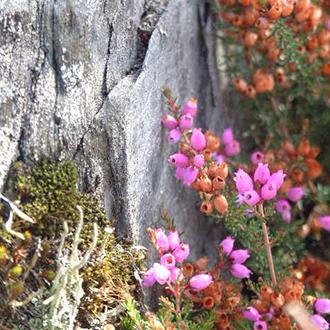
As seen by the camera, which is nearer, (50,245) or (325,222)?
(50,245)

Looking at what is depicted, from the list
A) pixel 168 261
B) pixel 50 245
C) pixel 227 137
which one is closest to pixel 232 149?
pixel 227 137

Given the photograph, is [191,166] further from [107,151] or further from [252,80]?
Result: [252,80]

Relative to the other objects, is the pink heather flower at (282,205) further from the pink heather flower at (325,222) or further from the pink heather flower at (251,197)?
the pink heather flower at (251,197)

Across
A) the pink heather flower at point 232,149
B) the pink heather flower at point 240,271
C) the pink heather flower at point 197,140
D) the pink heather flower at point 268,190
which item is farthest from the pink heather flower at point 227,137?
the pink heather flower at point 268,190

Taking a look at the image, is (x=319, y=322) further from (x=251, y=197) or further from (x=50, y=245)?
(x=50, y=245)

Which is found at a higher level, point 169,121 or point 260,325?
point 169,121
